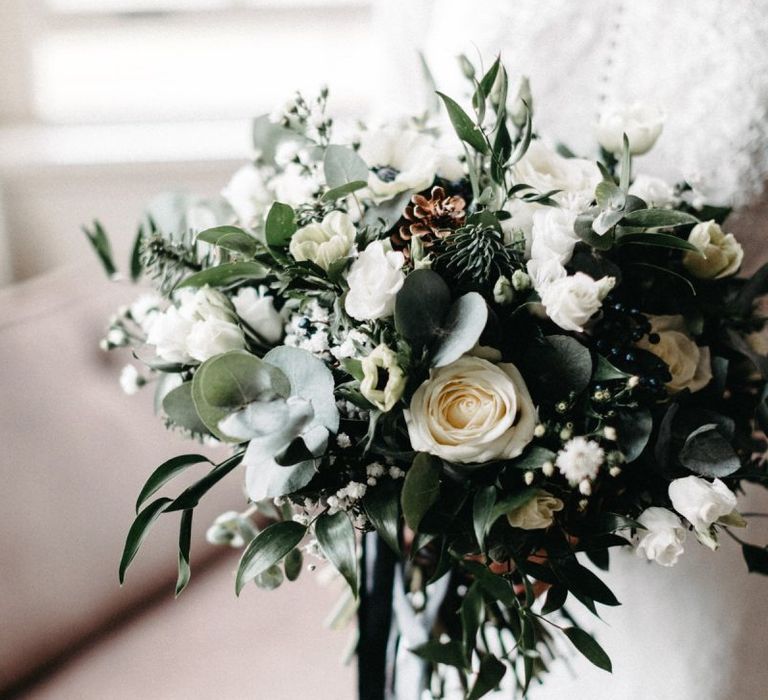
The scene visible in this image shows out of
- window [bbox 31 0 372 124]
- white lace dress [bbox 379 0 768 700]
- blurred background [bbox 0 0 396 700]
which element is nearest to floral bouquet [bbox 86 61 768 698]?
white lace dress [bbox 379 0 768 700]

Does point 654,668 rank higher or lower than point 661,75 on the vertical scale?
lower

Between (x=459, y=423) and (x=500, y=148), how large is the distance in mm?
188

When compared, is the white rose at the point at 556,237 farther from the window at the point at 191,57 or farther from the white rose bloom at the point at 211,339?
the window at the point at 191,57

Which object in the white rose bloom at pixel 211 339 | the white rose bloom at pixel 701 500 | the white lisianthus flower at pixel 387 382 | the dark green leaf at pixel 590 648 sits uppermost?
the white rose bloom at pixel 211 339

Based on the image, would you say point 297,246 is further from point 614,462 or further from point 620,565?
Answer: point 620,565

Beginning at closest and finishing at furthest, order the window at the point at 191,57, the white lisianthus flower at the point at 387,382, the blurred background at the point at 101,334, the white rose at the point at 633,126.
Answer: the white lisianthus flower at the point at 387,382
the white rose at the point at 633,126
the blurred background at the point at 101,334
the window at the point at 191,57

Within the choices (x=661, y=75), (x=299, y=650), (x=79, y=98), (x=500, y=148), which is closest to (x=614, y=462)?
(x=500, y=148)

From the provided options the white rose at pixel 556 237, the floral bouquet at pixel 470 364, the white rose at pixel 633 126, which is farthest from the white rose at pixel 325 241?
the white rose at pixel 633 126

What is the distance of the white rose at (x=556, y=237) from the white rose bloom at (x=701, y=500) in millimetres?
159

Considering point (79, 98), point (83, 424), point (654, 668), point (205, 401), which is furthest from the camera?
point (79, 98)

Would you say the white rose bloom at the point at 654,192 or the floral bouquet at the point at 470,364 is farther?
the white rose bloom at the point at 654,192

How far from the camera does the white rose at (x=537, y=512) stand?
445 millimetres

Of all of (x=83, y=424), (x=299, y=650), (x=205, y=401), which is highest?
(x=205, y=401)

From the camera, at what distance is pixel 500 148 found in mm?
484
